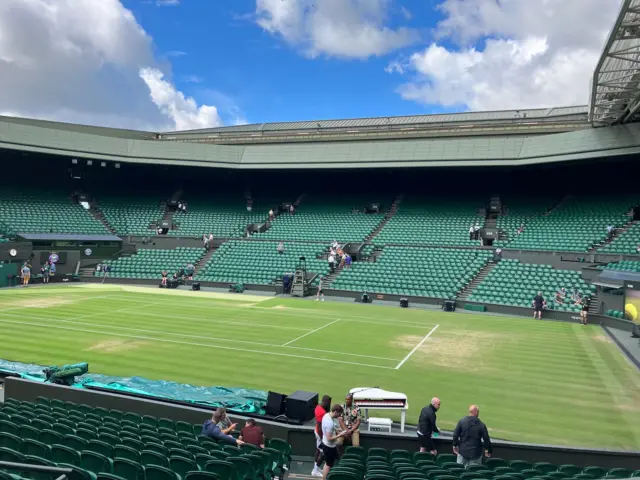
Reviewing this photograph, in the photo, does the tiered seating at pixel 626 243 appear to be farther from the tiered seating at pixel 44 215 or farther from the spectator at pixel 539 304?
the tiered seating at pixel 44 215

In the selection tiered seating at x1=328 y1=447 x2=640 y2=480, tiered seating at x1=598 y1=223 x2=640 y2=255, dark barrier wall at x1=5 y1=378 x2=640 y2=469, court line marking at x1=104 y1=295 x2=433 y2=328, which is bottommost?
dark barrier wall at x1=5 y1=378 x2=640 y2=469

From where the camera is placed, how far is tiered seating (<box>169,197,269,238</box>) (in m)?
46.3

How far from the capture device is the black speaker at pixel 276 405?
414 inches

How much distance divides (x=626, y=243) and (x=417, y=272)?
1330 centimetres

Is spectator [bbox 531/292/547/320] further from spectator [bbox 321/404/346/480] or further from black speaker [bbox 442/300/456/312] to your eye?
spectator [bbox 321/404/346/480]

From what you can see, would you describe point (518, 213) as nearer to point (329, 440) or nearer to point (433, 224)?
point (433, 224)

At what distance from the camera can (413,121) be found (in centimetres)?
4778

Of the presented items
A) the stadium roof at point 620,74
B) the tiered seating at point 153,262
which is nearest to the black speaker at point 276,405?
the stadium roof at point 620,74

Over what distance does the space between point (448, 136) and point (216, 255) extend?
23.2 metres

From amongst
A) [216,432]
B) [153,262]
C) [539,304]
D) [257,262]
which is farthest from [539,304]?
[153,262]

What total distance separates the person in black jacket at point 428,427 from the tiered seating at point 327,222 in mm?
31405

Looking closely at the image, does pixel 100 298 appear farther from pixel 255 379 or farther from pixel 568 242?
pixel 568 242

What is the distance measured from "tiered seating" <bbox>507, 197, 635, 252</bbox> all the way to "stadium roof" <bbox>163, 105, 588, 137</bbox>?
7853mm

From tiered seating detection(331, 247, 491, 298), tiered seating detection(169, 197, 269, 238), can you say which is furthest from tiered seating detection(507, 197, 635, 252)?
tiered seating detection(169, 197, 269, 238)
